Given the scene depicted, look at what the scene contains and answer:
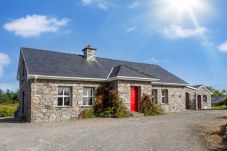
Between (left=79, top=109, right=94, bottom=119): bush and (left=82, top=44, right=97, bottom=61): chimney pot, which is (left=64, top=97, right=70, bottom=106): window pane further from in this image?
(left=82, top=44, right=97, bottom=61): chimney pot

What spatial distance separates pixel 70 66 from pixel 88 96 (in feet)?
9.04

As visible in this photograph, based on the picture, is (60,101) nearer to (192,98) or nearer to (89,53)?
(89,53)

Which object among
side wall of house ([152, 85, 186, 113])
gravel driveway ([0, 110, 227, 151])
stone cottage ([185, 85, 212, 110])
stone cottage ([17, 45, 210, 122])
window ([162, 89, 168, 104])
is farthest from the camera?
stone cottage ([185, 85, 212, 110])

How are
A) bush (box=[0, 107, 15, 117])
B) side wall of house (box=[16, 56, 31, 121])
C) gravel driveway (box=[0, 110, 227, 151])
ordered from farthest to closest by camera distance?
bush (box=[0, 107, 15, 117]) < side wall of house (box=[16, 56, 31, 121]) < gravel driveway (box=[0, 110, 227, 151])

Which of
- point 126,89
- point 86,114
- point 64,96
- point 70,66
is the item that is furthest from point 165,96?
point 64,96

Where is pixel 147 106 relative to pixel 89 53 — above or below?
below

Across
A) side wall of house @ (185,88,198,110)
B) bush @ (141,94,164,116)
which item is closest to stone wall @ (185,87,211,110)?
side wall of house @ (185,88,198,110)

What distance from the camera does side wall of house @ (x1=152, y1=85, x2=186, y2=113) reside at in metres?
25.5

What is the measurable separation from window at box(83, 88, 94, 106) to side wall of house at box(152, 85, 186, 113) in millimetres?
5970

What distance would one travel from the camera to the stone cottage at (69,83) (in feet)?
64.1

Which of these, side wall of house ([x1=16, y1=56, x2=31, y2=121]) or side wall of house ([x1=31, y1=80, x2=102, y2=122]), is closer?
side wall of house ([x1=31, y1=80, x2=102, y2=122])

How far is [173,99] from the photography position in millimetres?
26391

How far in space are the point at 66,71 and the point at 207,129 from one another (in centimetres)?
1150

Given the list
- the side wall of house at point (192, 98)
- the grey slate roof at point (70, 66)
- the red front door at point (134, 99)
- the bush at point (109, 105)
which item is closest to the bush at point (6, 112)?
the grey slate roof at point (70, 66)
